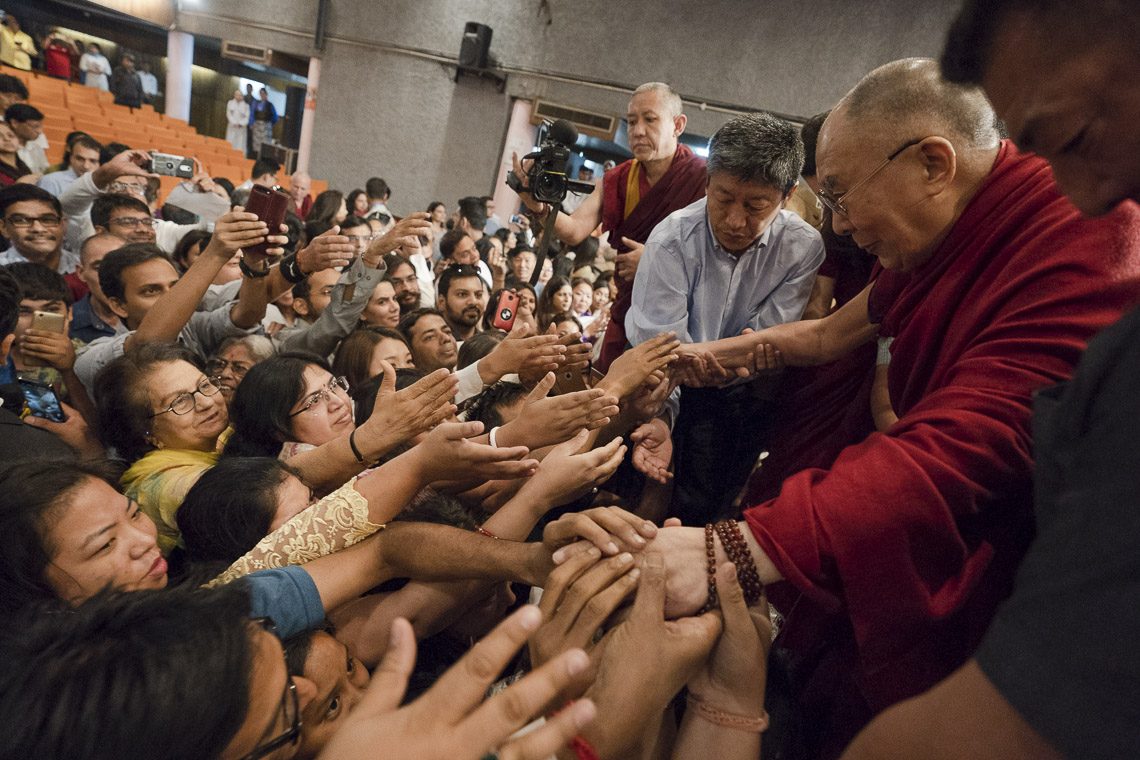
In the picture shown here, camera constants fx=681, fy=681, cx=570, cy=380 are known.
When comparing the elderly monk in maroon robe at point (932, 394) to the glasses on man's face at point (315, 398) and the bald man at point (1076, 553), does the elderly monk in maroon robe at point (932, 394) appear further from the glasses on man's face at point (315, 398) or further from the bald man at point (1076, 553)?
the glasses on man's face at point (315, 398)

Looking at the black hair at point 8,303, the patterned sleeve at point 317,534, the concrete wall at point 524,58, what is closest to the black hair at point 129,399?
the black hair at point 8,303

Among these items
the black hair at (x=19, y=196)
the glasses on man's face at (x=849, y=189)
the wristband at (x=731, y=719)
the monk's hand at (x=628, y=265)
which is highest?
the glasses on man's face at (x=849, y=189)

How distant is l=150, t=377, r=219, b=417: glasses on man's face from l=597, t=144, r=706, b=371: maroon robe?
135cm

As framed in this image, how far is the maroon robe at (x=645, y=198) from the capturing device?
289cm

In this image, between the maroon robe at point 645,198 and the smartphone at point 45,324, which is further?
the maroon robe at point 645,198

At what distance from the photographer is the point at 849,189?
4.51 ft

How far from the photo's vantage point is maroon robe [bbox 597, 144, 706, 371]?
2.89 metres

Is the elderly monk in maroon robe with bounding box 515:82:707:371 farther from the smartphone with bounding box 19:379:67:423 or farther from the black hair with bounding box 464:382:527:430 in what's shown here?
A: the smartphone with bounding box 19:379:67:423

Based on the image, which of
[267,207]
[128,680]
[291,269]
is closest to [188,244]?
[291,269]

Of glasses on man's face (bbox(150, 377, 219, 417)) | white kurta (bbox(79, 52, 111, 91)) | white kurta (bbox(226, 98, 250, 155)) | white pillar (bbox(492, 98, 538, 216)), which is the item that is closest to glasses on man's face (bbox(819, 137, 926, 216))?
glasses on man's face (bbox(150, 377, 219, 417))

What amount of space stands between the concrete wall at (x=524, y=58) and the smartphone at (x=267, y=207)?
7.05 meters

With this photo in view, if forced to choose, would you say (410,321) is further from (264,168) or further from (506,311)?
(264,168)

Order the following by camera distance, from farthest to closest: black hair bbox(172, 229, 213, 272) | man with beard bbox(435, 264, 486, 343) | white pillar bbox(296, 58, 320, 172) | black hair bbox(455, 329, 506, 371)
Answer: white pillar bbox(296, 58, 320, 172), man with beard bbox(435, 264, 486, 343), black hair bbox(172, 229, 213, 272), black hair bbox(455, 329, 506, 371)

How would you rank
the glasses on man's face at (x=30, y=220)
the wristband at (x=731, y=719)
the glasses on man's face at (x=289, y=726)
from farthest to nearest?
the glasses on man's face at (x=30, y=220) < the wristband at (x=731, y=719) < the glasses on man's face at (x=289, y=726)
